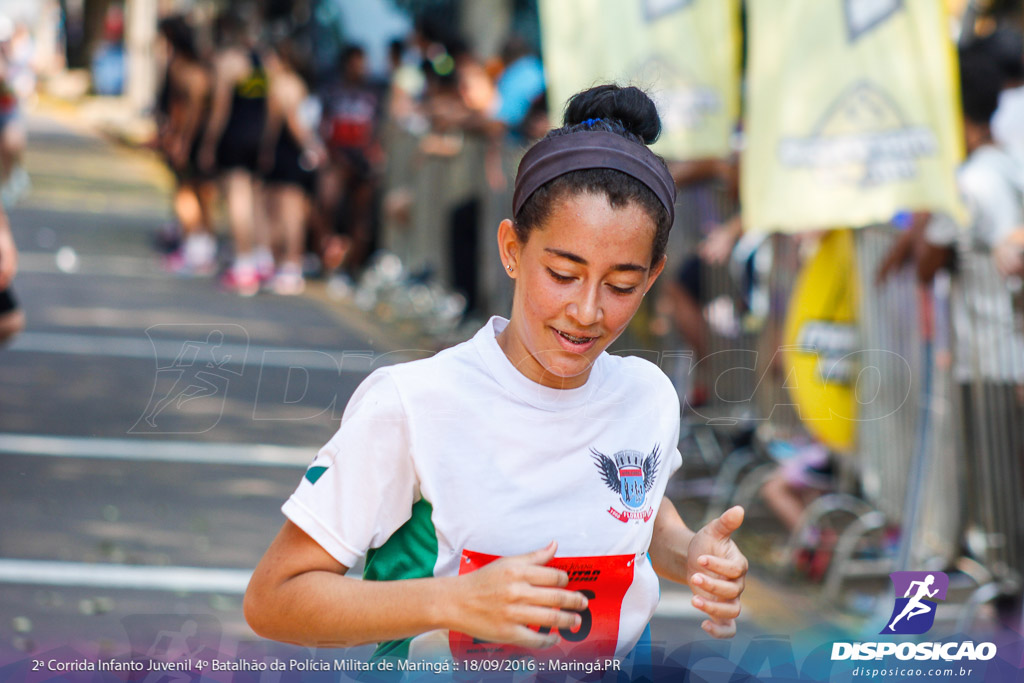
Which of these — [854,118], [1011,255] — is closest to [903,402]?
[1011,255]

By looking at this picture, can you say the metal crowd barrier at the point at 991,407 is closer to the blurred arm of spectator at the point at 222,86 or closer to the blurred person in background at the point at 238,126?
the blurred person in background at the point at 238,126

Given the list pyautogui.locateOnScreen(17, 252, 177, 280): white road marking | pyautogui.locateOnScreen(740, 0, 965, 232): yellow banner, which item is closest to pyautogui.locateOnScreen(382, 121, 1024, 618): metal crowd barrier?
pyautogui.locateOnScreen(740, 0, 965, 232): yellow banner

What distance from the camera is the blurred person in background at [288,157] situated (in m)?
11.7

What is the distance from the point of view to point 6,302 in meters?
5.18

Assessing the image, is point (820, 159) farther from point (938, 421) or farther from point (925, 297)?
point (938, 421)

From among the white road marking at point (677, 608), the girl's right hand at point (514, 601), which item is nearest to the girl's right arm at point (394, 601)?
the girl's right hand at point (514, 601)

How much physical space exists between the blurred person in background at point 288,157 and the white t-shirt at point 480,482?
983 centimetres

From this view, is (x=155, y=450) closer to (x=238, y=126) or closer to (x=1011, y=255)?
(x=1011, y=255)

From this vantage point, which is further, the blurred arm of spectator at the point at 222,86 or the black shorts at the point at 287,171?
the black shorts at the point at 287,171

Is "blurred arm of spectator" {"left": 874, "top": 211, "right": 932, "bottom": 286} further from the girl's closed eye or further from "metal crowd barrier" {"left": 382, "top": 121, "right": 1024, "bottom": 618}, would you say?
the girl's closed eye

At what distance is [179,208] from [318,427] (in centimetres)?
617

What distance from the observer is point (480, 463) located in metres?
1.97

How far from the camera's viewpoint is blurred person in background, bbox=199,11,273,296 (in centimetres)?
1146

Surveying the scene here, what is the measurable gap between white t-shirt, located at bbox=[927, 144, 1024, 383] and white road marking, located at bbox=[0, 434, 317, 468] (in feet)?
10.7
